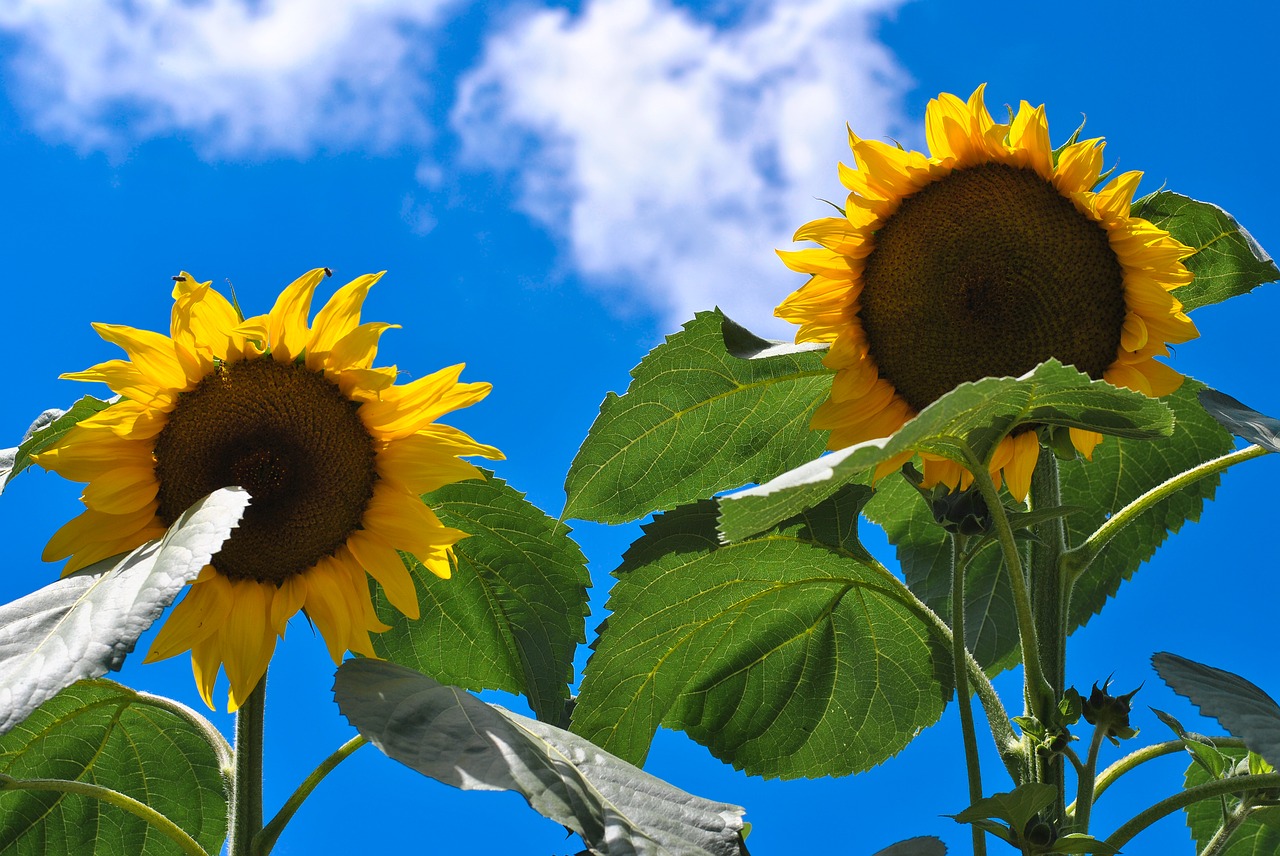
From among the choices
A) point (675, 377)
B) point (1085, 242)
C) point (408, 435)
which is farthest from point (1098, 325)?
point (408, 435)

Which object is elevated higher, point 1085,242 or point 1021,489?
point 1085,242

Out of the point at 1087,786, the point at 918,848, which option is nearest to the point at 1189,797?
the point at 1087,786

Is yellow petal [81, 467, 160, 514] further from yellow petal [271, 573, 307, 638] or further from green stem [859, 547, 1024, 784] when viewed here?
green stem [859, 547, 1024, 784]

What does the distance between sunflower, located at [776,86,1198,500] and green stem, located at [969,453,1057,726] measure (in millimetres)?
322

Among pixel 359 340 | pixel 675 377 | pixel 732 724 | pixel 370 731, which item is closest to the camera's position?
pixel 370 731

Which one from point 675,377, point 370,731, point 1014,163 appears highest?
point 1014,163

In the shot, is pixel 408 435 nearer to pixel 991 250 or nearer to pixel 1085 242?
pixel 991 250

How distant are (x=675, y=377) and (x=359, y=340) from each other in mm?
448

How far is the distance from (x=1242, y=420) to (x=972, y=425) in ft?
1.32

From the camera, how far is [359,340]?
169cm

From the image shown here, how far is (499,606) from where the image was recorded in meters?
1.88

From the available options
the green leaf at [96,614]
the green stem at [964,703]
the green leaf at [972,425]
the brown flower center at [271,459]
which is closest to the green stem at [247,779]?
the brown flower center at [271,459]

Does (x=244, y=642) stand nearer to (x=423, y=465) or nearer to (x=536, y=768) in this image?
(x=423, y=465)

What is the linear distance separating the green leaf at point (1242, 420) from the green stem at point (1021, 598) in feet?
0.95
